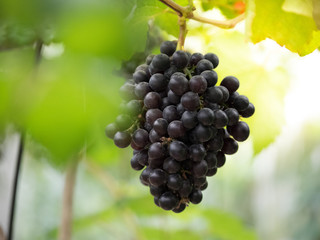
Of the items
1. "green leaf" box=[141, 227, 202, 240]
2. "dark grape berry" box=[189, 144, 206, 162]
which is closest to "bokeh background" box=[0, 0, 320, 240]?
"green leaf" box=[141, 227, 202, 240]

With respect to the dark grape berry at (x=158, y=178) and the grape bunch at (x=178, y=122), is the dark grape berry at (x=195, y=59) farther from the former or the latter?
the dark grape berry at (x=158, y=178)

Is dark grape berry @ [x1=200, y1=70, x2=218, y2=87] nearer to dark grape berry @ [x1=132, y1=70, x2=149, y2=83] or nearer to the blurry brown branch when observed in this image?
dark grape berry @ [x1=132, y1=70, x2=149, y2=83]

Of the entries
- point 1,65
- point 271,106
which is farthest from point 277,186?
point 1,65

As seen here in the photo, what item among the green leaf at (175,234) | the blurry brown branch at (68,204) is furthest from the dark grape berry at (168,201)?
the green leaf at (175,234)

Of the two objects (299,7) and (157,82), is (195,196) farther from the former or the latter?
(299,7)

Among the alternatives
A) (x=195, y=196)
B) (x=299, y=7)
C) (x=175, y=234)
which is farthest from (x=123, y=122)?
(x=175, y=234)

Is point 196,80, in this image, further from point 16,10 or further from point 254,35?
point 16,10
